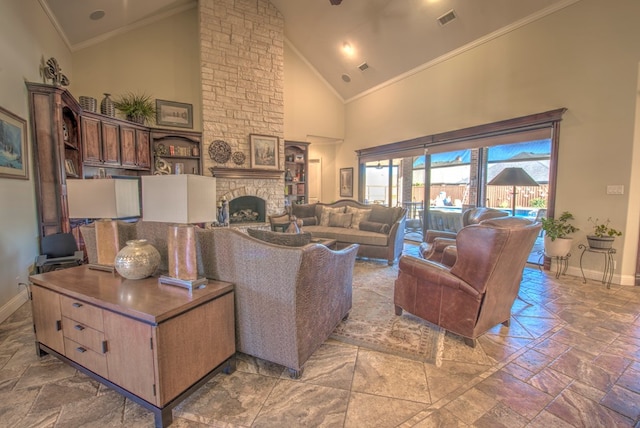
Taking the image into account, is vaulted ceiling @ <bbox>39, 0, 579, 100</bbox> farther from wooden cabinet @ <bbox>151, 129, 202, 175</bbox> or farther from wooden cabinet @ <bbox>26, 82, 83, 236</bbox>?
wooden cabinet @ <bbox>151, 129, 202, 175</bbox>

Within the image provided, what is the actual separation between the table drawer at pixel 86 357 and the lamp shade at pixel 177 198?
33.7 inches

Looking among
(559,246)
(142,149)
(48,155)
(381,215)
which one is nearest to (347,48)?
(381,215)

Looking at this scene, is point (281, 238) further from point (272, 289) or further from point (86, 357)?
point (86, 357)

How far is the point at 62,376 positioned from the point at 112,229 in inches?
40.2

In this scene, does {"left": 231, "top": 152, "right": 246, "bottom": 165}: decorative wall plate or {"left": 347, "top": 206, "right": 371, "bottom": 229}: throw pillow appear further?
{"left": 231, "top": 152, "right": 246, "bottom": 165}: decorative wall plate

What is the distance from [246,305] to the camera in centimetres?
194

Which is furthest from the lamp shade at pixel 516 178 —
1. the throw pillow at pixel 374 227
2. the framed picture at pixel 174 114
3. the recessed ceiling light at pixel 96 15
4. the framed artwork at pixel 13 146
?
the recessed ceiling light at pixel 96 15

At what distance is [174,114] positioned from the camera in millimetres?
6340

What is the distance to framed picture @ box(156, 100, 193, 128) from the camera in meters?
6.19

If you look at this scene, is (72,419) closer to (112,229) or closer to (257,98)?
(112,229)

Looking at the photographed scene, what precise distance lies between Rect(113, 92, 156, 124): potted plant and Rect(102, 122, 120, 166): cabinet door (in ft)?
1.90

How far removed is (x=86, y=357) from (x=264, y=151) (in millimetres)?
5721

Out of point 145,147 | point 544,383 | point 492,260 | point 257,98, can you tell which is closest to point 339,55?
point 257,98

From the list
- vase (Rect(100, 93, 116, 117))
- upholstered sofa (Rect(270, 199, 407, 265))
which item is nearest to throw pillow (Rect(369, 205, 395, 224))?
upholstered sofa (Rect(270, 199, 407, 265))
